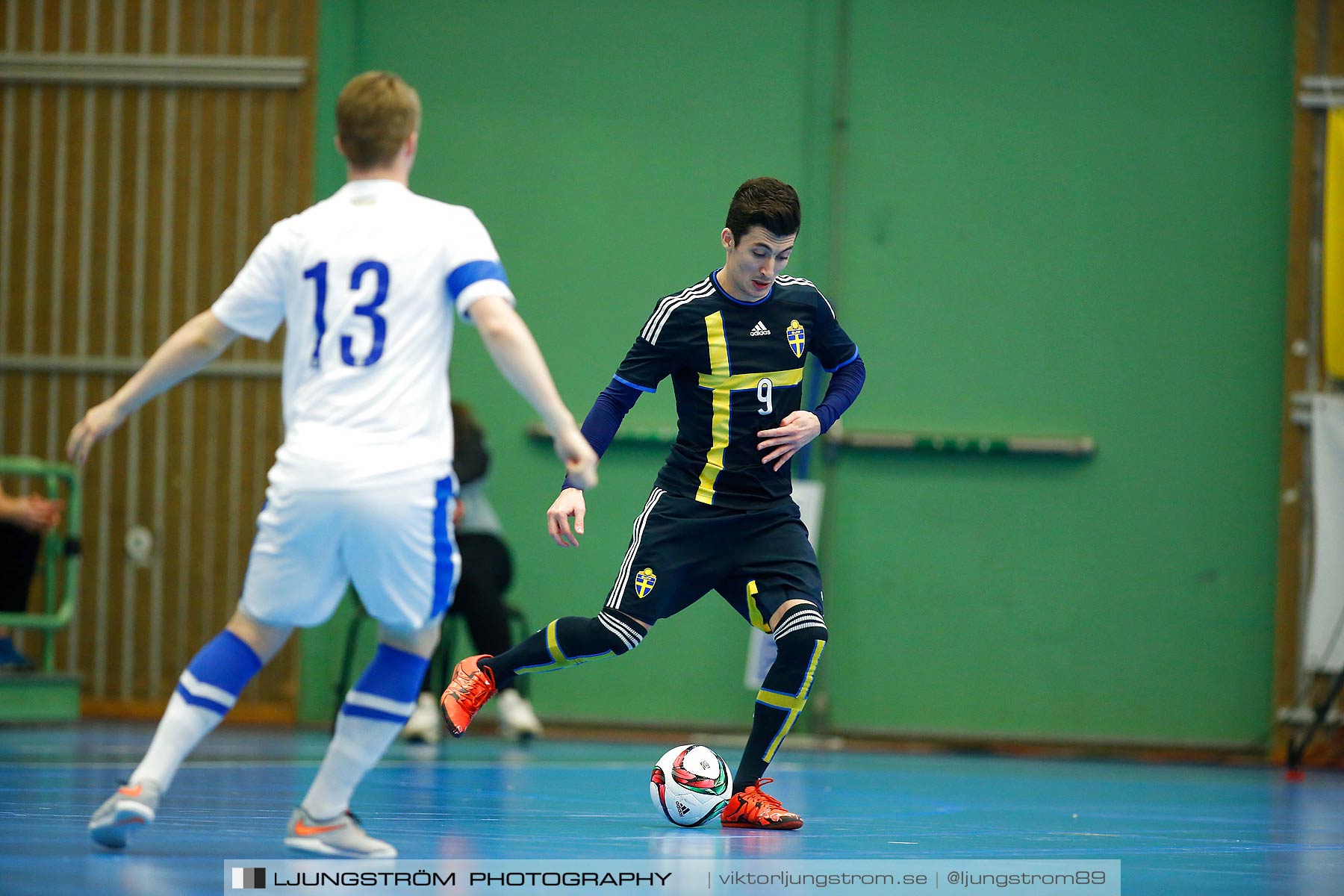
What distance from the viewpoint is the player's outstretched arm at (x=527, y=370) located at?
3398 millimetres

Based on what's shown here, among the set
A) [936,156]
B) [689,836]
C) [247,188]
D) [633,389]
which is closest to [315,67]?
[247,188]

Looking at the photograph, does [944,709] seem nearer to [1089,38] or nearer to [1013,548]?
[1013,548]

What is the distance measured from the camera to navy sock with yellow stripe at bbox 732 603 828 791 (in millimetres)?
4918

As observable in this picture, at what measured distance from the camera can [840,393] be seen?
5.45 meters

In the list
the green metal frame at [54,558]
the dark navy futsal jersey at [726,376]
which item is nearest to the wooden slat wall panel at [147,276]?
the green metal frame at [54,558]

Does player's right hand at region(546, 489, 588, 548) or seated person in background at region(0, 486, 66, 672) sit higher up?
player's right hand at region(546, 489, 588, 548)

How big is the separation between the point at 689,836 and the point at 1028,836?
1104 millimetres

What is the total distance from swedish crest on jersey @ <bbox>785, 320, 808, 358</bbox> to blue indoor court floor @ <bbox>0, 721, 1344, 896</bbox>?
160 centimetres

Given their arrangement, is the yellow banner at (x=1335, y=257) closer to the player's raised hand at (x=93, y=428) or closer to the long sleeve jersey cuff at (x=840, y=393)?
the long sleeve jersey cuff at (x=840, y=393)

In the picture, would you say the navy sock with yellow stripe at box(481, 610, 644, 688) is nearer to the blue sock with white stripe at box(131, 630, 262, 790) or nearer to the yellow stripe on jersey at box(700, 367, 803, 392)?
the yellow stripe on jersey at box(700, 367, 803, 392)

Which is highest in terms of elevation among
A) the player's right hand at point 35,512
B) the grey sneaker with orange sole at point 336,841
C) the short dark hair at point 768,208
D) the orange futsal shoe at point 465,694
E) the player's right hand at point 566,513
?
the short dark hair at point 768,208

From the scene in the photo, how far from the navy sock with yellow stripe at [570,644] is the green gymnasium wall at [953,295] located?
4.60 metres

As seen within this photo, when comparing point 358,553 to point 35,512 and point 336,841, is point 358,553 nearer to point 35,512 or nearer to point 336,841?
point 336,841

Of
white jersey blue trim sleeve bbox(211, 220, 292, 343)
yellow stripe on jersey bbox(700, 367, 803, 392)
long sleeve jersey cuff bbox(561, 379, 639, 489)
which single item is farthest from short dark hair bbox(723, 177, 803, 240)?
white jersey blue trim sleeve bbox(211, 220, 292, 343)
